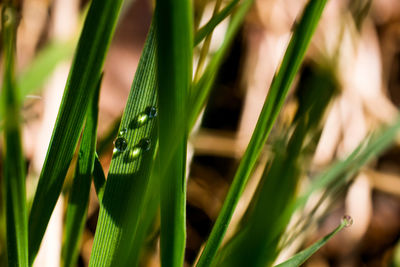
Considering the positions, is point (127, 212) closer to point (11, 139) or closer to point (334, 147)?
point (11, 139)

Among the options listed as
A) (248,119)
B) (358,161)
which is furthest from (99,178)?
(248,119)

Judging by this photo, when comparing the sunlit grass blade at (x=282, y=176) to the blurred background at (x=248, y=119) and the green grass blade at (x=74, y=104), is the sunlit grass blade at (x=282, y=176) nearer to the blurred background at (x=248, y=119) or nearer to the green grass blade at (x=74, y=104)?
the green grass blade at (x=74, y=104)

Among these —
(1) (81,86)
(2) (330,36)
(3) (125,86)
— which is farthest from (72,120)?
(2) (330,36)

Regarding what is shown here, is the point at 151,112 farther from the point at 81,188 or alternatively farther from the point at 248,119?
the point at 248,119

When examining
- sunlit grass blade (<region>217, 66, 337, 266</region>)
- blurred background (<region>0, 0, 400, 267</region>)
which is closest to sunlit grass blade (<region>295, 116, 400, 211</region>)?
sunlit grass blade (<region>217, 66, 337, 266</region>)

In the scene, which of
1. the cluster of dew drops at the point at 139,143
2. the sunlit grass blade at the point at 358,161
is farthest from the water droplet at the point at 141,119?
the sunlit grass blade at the point at 358,161

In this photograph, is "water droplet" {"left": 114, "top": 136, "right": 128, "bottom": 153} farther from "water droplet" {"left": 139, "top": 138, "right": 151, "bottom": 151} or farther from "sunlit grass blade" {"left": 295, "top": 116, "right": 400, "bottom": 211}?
"sunlit grass blade" {"left": 295, "top": 116, "right": 400, "bottom": 211}
